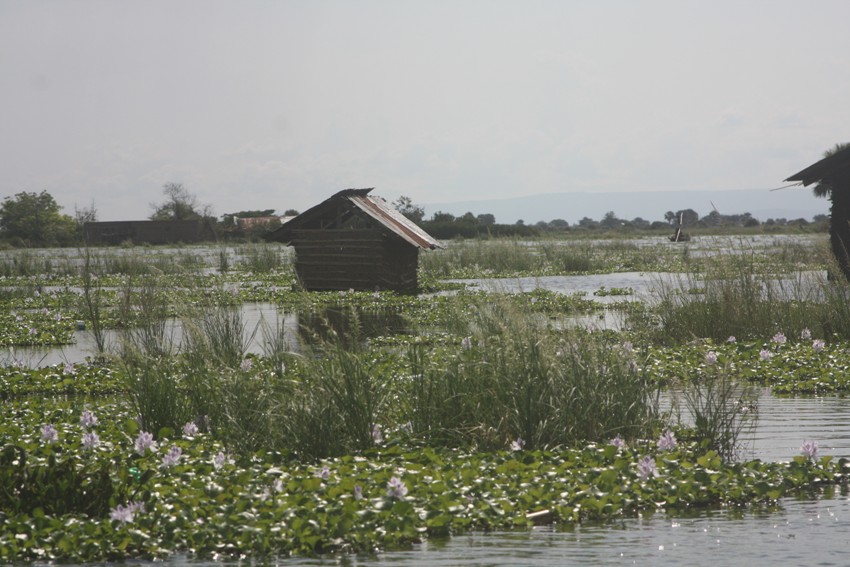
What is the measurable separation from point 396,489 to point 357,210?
22.6 m

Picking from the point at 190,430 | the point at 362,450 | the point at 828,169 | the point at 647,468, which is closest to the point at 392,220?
the point at 828,169

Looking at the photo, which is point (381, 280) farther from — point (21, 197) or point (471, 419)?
point (21, 197)

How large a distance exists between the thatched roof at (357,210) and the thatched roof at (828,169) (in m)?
9.71

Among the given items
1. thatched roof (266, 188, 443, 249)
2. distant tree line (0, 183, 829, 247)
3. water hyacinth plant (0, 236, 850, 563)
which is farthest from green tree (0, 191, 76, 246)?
water hyacinth plant (0, 236, 850, 563)

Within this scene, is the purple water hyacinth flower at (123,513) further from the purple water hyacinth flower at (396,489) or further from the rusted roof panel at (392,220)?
the rusted roof panel at (392,220)

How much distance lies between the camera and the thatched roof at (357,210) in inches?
1137

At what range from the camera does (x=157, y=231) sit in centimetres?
10150

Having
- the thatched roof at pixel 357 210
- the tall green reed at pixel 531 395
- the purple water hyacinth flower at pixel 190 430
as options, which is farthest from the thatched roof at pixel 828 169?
the purple water hyacinth flower at pixel 190 430

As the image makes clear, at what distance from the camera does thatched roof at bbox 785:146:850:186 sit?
25391 millimetres

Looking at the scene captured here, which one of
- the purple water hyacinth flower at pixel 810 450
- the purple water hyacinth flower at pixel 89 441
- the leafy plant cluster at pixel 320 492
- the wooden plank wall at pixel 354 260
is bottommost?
the leafy plant cluster at pixel 320 492

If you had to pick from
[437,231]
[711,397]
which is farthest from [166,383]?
[437,231]

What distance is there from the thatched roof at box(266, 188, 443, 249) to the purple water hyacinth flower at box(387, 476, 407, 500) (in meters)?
21.2

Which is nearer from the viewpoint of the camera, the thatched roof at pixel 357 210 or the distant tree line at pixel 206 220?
the thatched roof at pixel 357 210

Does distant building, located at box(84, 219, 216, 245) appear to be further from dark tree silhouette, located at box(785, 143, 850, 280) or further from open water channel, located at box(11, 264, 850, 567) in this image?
open water channel, located at box(11, 264, 850, 567)
